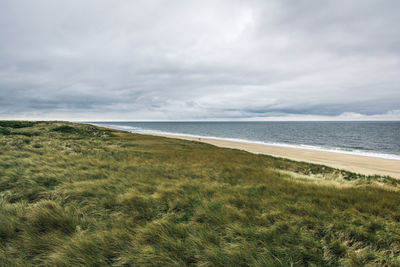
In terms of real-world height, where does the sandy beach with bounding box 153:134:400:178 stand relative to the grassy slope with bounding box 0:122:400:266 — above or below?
below

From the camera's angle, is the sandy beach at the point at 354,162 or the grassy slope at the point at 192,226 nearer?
the grassy slope at the point at 192,226

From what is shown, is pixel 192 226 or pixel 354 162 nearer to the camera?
pixel 192 226

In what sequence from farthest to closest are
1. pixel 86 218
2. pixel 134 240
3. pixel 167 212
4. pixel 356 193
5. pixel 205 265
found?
1. pixel 356 193
2. pixel 167 212
3. pixel 86 218
4. pixel 134 240
5. pixel 205 265

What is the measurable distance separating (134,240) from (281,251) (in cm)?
263

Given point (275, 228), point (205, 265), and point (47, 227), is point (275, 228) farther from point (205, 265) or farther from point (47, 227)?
point (47, 227)

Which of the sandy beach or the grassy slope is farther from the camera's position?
the sandy beach

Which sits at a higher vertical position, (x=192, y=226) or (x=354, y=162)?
(x=192, y=226)

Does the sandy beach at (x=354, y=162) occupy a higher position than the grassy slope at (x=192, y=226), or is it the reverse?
the grassy slope at (x=192, y=226)

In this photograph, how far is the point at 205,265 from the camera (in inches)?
112

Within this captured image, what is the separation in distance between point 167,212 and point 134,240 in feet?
4.55

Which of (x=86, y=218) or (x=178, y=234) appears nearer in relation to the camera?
(x=178, y=234)

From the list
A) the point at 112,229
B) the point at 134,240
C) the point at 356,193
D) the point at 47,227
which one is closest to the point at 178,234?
the point at 134,240

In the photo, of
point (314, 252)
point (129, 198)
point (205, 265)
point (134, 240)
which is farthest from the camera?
point (129, 198)

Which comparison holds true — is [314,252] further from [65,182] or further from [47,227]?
[65,182]
